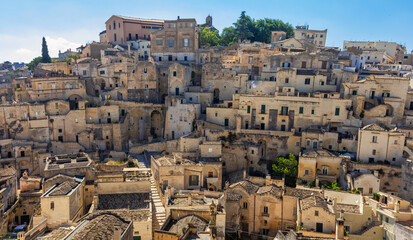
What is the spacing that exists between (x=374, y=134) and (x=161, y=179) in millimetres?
22029

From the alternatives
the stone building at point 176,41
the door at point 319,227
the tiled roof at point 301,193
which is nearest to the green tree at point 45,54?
the stone building at point 176,41

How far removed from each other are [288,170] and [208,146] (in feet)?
28.7

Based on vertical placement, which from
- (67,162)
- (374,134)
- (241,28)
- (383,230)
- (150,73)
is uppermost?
(241,28)

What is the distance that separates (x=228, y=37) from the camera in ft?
215

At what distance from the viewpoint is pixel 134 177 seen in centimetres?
3062

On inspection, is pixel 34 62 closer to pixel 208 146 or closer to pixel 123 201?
pixel 208 146

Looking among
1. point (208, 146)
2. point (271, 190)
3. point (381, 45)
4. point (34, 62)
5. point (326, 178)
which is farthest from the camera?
point (381, 45)

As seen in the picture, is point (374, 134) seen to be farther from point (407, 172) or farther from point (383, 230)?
point (383, 230)

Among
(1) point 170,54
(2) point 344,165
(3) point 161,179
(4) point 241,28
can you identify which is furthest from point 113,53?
(2) point 344,165

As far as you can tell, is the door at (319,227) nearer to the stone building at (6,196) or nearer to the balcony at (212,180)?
the balcony at (212,180)

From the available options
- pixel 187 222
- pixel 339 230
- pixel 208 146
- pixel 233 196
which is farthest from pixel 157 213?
pixel 339 230

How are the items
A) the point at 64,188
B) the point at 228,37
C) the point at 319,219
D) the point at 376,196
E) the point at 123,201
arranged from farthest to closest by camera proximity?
the point at 228,37 < the point at 376,196 < the point at 123,201 < the point at 64,188 < the point at 319,219

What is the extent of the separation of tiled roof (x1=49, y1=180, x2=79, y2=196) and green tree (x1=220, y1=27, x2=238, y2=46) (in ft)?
145

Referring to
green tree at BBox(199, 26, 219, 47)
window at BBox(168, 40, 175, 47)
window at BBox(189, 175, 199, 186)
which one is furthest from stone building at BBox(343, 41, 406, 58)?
window at BBox(189, 175, 199, 186)
